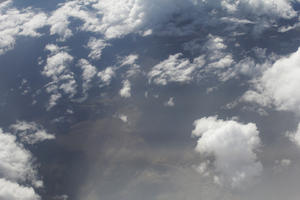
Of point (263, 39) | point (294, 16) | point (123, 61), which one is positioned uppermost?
point (294, 16)

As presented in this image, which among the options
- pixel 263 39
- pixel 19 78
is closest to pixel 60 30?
pixel 19 78

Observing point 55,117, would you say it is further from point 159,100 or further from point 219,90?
point 219,90

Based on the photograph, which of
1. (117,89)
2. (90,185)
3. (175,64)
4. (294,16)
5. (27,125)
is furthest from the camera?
(294,16)

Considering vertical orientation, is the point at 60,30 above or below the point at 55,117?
above

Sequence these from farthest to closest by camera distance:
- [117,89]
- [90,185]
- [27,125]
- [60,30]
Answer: [60,30] → [117,89] → [27,125] → [90,185]

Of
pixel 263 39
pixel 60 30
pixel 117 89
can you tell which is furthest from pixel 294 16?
pixel 60 30

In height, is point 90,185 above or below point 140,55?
below

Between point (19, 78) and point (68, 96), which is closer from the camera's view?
point (68, 96)

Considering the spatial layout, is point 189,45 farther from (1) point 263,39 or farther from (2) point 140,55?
(1) point 263,39

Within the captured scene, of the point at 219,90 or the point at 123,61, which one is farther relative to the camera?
the point at 123,61
